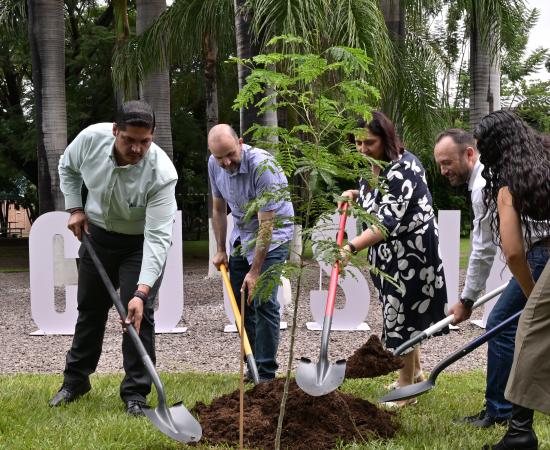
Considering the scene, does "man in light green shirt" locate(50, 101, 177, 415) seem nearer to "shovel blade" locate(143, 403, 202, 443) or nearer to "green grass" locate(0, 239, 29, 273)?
"shovel blade" locate(143, 403, 202, 443)

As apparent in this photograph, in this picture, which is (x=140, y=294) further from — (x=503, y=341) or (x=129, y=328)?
(x=503, y=341)

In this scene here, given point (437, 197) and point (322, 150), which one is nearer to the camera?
point (322, 150)

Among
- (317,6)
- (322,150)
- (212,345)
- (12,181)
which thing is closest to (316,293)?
(212,345)

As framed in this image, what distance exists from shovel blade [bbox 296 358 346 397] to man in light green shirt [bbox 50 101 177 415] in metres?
0.93

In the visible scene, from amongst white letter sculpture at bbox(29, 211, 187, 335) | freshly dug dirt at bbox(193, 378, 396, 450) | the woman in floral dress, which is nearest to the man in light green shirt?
freshly dug dirt at bbox(193, 378, 396, 450)

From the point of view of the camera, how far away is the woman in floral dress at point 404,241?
14.9 feet

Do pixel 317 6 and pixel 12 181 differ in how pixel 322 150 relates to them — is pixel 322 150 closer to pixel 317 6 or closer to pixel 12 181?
pixel 317 6

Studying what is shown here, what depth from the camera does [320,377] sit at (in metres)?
4.06

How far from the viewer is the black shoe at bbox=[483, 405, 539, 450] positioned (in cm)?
357

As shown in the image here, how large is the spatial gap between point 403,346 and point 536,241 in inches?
40.7

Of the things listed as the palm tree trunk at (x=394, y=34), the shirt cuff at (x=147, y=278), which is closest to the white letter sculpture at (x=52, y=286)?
the shirt cuff at (x=147, y=278)

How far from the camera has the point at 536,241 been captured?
377 centimetres

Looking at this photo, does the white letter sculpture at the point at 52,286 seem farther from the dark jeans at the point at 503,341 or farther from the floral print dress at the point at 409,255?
the dark jeans at the point at 503,341

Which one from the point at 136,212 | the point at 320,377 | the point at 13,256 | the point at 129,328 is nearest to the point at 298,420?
the point at 320,377
